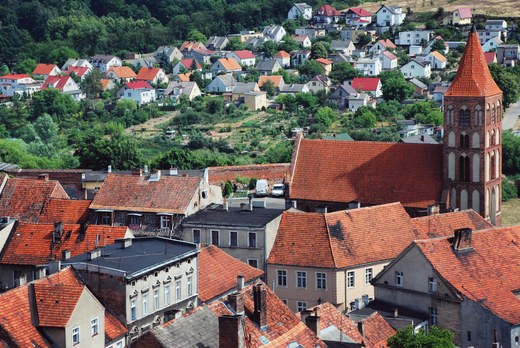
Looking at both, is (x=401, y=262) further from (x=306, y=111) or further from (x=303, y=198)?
(x=306, y=111)

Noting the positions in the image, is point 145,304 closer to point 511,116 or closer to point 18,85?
point 511,116

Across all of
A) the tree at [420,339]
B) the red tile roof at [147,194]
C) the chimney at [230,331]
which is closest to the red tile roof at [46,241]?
the red tile roof at [147,194]

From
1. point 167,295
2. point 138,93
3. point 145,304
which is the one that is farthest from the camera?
point 138,93

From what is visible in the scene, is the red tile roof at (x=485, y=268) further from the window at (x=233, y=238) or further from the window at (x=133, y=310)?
the window at (x=233, y=238)

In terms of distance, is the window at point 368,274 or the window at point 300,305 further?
the window at point 368,274

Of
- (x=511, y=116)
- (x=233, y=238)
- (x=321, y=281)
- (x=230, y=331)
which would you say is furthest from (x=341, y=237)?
(x=511, y=116)
